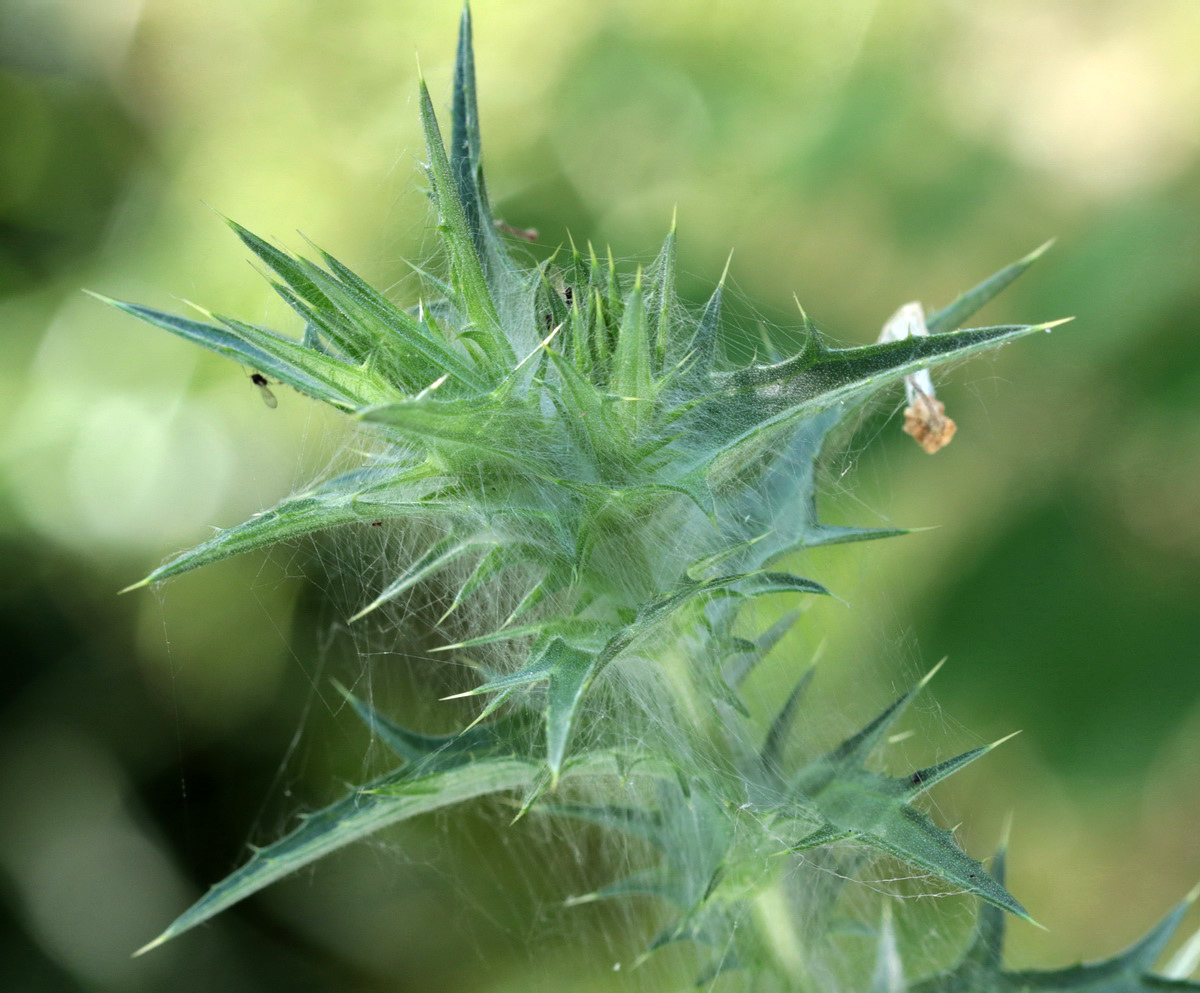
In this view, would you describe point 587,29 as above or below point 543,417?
above

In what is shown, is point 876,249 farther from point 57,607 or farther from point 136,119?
point 57,607

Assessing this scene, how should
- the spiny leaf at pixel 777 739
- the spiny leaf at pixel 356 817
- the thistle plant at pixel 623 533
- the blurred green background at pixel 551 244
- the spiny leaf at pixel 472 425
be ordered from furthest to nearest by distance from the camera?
the blurred green background at pixel 551 244
the spiny leaf at pixel 777 739
the spiny leaf at pixel 356 817
the thistle plant at pixel 623 533
the spiny leaf at pixel 472 425

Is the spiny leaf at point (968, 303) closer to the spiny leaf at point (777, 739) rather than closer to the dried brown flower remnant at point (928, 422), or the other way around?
the dried brown flower remnant at point (928, 422)

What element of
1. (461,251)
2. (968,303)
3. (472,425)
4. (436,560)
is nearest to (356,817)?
(436,560)

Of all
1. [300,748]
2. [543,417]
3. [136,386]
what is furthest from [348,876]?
[543,417]

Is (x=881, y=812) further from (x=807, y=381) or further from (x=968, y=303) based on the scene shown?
(x=968, y=303)

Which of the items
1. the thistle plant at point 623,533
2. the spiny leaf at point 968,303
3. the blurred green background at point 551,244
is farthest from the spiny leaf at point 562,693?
the blurred green background at point 551,244

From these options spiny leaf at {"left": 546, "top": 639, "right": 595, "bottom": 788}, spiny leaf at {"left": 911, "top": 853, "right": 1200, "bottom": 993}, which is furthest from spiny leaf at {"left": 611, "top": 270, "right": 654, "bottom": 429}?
spiny leaf at {"left": 911, "top": 853, "right": 1200, "bottom": 993}
